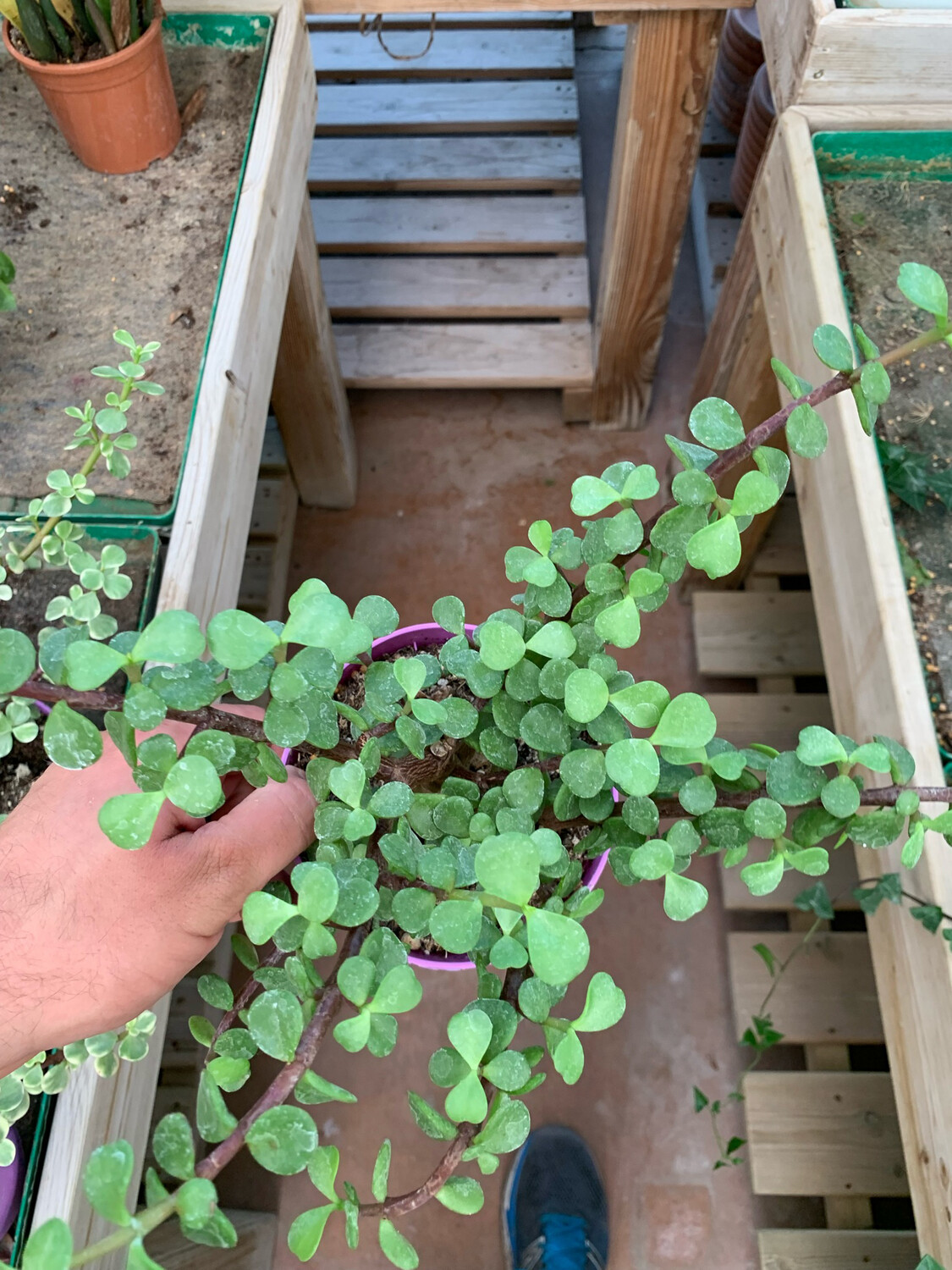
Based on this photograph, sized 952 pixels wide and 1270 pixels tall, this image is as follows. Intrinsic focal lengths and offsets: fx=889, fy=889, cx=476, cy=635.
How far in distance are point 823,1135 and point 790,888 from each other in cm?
38

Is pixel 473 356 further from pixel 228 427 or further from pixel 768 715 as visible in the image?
pixel 228 427

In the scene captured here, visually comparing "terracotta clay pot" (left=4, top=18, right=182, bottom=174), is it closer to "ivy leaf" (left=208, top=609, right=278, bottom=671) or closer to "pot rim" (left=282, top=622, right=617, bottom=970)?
"pot rim" (left=282, top=622, right=617, bottom=970)

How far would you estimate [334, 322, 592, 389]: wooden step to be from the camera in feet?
5.93

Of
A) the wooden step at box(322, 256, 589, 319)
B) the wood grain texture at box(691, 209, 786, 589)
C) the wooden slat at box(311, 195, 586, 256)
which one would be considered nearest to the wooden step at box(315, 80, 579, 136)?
the wooden slat at box(311, 195, 586, 256)

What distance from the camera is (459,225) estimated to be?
1.83m

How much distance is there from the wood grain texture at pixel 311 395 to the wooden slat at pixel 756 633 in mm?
766

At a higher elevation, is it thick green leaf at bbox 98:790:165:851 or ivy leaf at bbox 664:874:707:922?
thick green leaf at bbox 98:790:165:851

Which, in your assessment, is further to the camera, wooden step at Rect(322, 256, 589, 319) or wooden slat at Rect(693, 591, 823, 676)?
wooden step at Rect(322, 256, 589, 319)

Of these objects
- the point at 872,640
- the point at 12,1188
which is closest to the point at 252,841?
the point at 12,1188

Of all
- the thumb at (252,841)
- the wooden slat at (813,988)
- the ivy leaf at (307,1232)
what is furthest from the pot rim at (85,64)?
the wooden slat at (813,988)

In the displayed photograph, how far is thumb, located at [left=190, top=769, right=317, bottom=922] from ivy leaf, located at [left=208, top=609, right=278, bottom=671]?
0.65ft

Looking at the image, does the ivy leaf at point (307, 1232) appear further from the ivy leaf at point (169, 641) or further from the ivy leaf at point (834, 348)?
the ivy leaf at point (834, 348)

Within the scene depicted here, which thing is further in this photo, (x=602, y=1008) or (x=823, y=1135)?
(x=823, y=1135)

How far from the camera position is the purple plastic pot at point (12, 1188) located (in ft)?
2.17
